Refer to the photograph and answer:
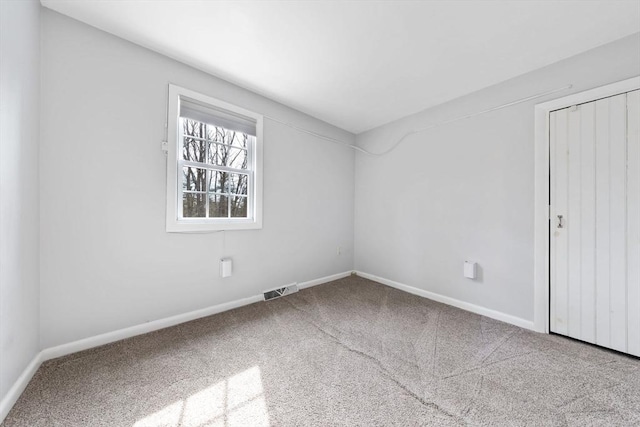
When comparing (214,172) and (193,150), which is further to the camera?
(214,172)

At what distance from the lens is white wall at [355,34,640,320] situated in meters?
2.20

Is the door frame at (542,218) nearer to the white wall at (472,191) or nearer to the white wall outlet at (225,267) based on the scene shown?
the white wall at (472,191)

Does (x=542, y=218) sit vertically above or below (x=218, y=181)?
below

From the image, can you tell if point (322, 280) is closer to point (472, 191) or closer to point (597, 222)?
point (472, 191)

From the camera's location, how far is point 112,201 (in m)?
1.89

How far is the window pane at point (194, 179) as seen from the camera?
91.7 inches

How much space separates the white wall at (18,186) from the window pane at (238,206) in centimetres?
145

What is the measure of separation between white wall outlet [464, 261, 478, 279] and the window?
2.41 metres

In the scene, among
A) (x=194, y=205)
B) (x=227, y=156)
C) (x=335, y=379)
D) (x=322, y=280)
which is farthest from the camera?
(x=322, y=280)

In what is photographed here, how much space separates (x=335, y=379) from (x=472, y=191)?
236cm

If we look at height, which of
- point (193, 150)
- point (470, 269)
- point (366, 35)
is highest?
point (366, 35)

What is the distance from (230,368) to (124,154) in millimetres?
1894

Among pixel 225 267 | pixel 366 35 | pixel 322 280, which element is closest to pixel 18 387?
pixel 225 267

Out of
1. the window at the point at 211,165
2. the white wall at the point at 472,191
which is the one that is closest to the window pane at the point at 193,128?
the window at the point at 211,165
